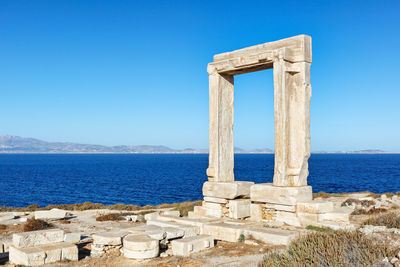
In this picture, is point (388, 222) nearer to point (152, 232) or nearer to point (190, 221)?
point (190, 221)

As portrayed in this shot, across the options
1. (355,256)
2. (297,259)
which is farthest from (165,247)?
(355,256)

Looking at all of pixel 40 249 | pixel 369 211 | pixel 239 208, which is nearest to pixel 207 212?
pixel 239 208

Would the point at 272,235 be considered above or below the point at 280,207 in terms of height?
below

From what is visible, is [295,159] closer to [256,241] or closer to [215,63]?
[256,241]

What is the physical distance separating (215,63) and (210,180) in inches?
164

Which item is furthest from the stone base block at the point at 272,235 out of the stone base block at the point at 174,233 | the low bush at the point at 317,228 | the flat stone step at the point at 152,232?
the flat stone step at the point at 152,232

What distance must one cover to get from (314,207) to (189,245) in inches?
154

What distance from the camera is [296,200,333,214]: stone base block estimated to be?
1030 centimetres

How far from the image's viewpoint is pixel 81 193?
4359cm

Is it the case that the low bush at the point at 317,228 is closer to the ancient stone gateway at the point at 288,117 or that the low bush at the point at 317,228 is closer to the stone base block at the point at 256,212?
the ancient stone gateway at the point at 288,117

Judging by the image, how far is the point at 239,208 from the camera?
468 inches

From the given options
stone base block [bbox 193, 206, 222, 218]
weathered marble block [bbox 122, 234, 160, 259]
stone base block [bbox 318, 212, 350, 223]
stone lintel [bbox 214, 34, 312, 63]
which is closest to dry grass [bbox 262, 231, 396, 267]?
weathered marble block [bbox 122, 234, 160, 259]

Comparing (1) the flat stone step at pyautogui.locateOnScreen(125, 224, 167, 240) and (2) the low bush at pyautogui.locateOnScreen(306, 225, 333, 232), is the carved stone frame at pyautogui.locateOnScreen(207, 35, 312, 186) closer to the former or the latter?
(2) the low bush at pyautogui.locateOnScreen(306, 225, 333, 232)

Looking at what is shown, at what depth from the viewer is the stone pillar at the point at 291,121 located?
1106 cm
